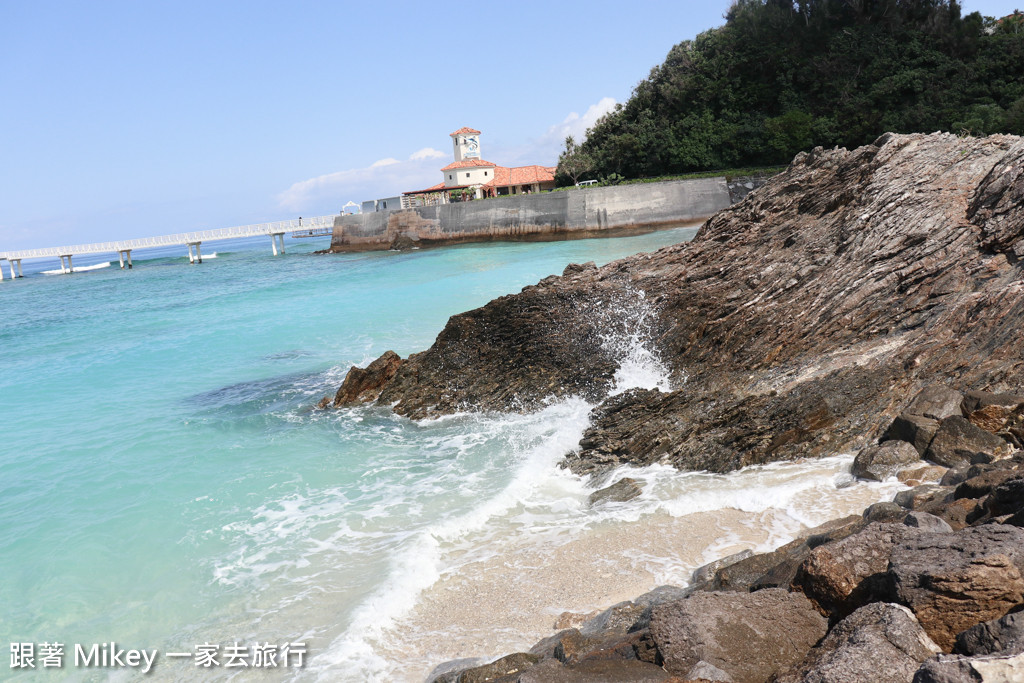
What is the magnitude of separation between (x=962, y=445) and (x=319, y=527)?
22.3 feet

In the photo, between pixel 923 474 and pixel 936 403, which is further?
pixel 936 403

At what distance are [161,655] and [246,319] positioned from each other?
71.7 feet

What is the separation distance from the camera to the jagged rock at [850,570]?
3693 millimetres

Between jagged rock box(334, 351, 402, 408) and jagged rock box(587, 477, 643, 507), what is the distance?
20.6 ft

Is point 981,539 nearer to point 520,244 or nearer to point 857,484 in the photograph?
point 857,484

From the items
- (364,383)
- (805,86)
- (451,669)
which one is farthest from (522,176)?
(451,669)

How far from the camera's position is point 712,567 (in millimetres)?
5512

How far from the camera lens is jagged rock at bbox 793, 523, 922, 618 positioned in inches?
145

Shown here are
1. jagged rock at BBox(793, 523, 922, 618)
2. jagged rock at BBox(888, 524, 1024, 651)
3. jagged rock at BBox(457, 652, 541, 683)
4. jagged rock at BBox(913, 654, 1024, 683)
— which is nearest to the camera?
jagged rock at BBox(913, 654, 1024, 683)

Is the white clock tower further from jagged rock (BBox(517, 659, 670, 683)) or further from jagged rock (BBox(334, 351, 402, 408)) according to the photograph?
jagged rock (BBox(517, 659, 670, 683))

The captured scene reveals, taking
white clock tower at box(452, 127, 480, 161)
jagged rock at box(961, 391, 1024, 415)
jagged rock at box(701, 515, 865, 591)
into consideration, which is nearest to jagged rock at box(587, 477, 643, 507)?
jagged rock at box(701, 515, 865, 591)

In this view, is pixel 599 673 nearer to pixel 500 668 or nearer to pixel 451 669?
pixel 500 668

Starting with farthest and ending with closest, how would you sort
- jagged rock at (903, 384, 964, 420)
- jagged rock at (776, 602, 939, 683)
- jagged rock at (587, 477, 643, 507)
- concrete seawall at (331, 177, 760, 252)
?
concrete seawall at (331, 177, 760, 252) → jagged rock at (587, 477, 643, 507) → jagged rock at (903, 384, 964, 420) → jagged rock at (776, 602, 939, 683)

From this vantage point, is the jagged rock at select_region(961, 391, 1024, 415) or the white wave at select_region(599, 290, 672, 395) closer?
the jagged rock at select_region(961, 391, 1024, 415)
